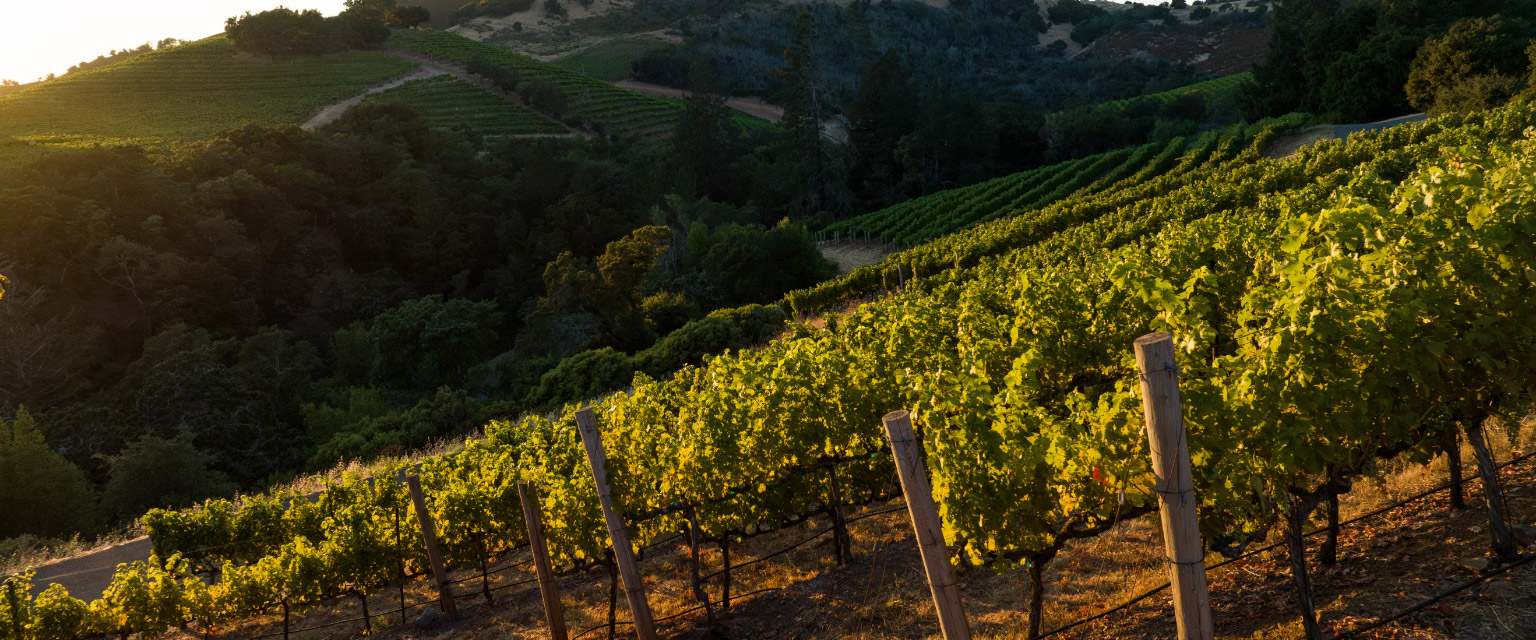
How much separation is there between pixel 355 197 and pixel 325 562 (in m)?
39.8

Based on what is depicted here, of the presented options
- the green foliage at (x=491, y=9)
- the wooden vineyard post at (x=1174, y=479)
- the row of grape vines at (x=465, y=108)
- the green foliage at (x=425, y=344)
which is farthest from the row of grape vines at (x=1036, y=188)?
the green foliage at (x=491, y=9)

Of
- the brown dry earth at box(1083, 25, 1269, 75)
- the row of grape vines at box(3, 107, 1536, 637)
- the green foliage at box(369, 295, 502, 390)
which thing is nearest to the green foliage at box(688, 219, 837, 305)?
the green foliage at box(369, 295, 502, 390)

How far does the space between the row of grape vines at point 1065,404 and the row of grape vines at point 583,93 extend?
184ft

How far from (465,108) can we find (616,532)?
61462 mm

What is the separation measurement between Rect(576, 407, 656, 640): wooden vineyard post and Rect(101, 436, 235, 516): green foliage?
61.1 feet

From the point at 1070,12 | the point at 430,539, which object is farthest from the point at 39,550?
the point at 1070,12

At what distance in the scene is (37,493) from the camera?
19281 millimetres

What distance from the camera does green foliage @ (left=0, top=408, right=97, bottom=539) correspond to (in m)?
19.0

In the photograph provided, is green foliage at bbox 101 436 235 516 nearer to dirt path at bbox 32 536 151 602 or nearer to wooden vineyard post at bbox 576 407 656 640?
dirt path at bbox 32 536 151 602

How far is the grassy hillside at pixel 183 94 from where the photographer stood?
1868 inches

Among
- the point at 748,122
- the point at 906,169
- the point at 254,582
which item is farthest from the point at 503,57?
the point at 254,582

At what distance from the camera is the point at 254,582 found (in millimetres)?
10102

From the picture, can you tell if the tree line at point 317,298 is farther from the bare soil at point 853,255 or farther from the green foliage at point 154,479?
the bare soil at point 853,255

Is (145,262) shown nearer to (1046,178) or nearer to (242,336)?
(242,336)
